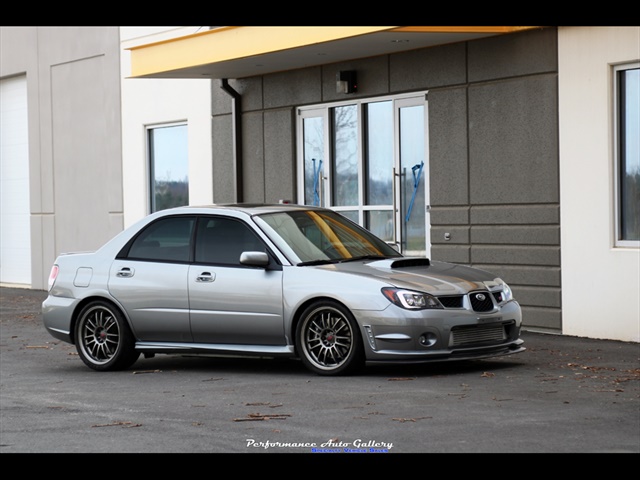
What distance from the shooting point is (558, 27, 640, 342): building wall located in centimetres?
1346

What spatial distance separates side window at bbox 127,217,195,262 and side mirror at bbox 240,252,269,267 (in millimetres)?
803

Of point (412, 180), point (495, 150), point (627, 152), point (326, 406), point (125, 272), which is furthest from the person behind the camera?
point (412, 180)

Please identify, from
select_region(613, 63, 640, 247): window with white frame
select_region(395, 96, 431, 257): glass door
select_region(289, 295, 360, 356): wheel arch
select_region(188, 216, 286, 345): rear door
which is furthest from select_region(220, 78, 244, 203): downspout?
select_region(289, 295, 360, 356): wheel arch

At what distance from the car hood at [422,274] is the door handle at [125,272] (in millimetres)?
2016

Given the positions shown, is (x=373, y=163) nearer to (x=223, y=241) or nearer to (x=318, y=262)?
(x=223, y=241)

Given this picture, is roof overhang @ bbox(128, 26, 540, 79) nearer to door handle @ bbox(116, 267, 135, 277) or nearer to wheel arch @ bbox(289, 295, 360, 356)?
door handle @ bbox(116, 267, 135, 277)

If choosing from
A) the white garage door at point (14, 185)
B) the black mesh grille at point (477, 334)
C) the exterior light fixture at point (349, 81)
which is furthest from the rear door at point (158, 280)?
the white garage door at point (14, 185)

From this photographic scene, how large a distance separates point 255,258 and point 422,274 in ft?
4.72

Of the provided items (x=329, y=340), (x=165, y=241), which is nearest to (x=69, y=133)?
(x=165, y=241)

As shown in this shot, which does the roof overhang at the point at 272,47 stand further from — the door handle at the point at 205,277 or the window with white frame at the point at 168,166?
the door handle at the point at 205,277

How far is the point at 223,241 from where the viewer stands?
440 inches

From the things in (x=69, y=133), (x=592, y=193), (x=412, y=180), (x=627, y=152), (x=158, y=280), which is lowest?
(x=158, y=280)
